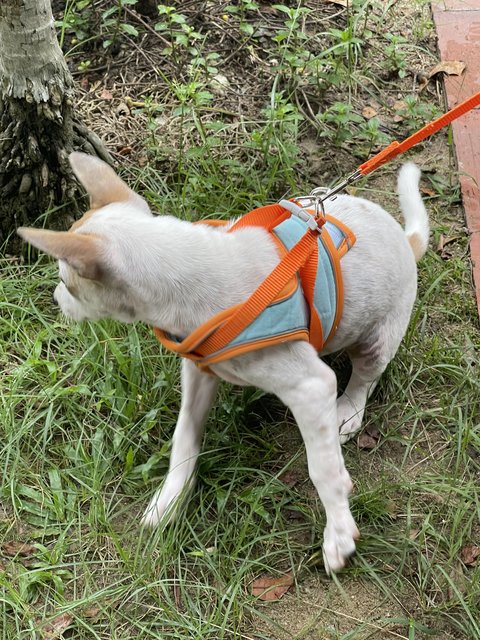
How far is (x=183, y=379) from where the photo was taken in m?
2.91

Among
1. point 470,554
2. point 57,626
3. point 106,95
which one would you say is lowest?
point 470,554

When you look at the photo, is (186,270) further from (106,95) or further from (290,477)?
(106,95)

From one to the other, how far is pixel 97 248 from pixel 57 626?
4.33ft

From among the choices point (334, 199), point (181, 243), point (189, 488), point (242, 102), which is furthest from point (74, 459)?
point (242, 102)

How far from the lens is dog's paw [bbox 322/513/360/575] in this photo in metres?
2.62

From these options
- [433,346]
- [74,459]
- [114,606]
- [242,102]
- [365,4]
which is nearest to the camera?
[114,606]

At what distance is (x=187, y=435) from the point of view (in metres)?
2.92

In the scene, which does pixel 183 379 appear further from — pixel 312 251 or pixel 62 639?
pixel 62 639

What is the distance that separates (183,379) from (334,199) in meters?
0.91

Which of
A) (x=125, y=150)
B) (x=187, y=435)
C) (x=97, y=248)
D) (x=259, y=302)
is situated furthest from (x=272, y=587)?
(x=125, y=150)

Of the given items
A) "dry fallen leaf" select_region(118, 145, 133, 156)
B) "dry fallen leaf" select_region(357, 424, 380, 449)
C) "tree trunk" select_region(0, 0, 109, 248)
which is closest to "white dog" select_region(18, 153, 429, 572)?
"dry fallen leaf" select_region(357, 424, 380, 449)

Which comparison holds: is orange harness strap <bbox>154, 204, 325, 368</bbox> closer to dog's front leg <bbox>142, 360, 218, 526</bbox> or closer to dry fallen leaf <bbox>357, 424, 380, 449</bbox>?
dog's front leg <bbox>142, 360, 218, 526</bbox>

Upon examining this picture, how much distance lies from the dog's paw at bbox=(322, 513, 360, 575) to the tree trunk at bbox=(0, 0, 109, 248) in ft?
6.91

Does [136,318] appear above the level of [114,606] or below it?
above
